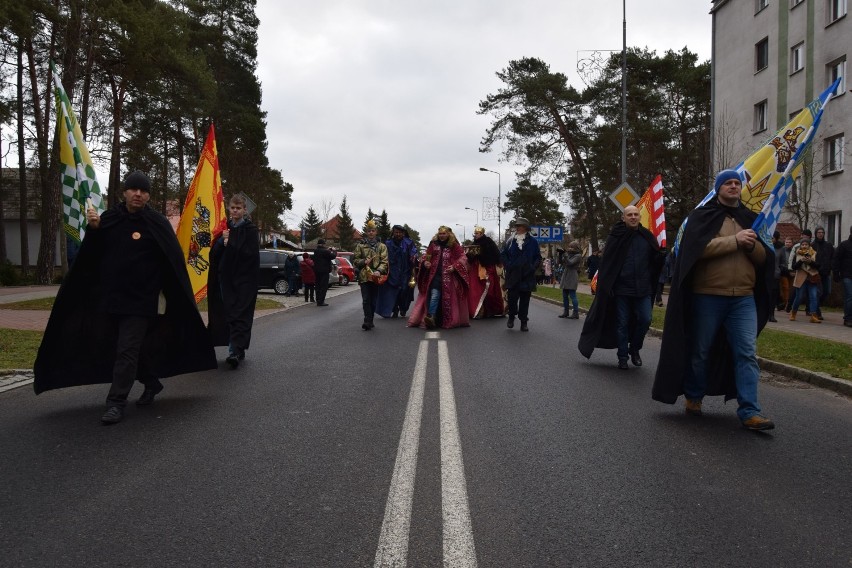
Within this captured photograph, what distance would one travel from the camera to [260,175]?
49.4m

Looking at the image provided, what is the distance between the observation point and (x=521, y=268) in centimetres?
1338

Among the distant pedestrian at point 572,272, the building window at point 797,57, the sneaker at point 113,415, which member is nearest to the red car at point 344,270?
the building window at point 797,57

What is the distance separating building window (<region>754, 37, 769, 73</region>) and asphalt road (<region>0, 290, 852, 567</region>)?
27819 mm

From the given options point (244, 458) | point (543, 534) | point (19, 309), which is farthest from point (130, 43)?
point (543, 534)

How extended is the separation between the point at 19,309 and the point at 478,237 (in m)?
10.3

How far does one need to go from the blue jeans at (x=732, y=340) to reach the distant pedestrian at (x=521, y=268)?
23.6 ft

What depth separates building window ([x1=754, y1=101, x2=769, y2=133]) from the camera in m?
31.0

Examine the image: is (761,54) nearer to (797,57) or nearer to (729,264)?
(797,57)

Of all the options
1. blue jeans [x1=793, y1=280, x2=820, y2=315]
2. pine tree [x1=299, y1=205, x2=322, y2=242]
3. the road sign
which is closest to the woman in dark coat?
the road sign

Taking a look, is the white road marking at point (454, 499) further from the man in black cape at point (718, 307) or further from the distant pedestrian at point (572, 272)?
the distant pedestrian at point (572, 272)

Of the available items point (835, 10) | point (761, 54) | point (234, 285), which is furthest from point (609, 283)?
point (761, 54)

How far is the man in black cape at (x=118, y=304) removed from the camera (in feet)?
19.2

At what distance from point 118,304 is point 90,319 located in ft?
1.67

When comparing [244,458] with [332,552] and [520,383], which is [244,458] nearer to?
[332,552]
